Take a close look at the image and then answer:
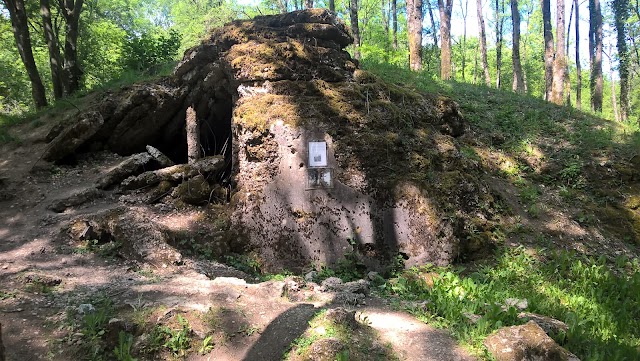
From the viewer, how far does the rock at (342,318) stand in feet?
12.4

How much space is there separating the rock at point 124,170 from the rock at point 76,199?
0.24 m

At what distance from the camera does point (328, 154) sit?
701 cm

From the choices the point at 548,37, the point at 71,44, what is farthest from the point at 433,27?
the point at 71,44

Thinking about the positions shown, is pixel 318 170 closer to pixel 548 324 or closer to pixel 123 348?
pixel 548 324

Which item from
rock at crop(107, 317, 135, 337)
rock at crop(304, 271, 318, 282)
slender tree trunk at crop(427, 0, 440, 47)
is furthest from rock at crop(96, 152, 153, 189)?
slender tree trunk at crop(427, 0, 440, 47)

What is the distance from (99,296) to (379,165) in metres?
4.68

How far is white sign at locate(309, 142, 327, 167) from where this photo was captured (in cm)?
689

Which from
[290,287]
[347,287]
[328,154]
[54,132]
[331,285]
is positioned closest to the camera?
[290,287]

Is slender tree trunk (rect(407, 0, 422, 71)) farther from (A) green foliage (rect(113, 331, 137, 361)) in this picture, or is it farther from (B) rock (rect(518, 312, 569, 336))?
(A) green foliage (rect(113, 331, 137, 361))

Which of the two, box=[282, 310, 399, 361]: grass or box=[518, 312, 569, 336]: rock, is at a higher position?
box=[282, 310, 399, 361]: grass

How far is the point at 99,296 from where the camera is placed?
4.24 m

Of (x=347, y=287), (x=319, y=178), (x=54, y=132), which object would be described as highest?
(x=54, y=132)

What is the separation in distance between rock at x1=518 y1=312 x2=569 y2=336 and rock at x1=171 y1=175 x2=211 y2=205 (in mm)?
5811

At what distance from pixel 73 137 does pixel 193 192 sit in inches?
152
